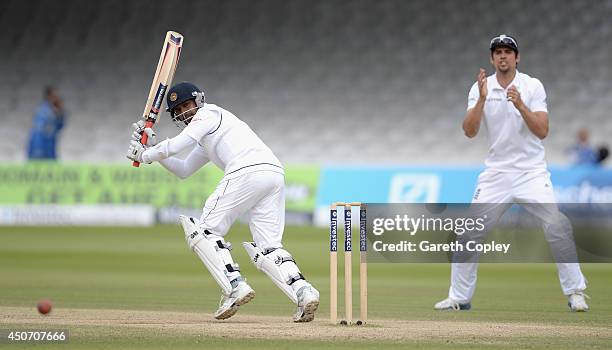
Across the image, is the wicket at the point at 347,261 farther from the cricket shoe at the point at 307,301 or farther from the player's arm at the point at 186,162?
the player's arm at the point at 186,162

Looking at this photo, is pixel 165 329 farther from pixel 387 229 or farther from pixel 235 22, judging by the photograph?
pixel 235 22

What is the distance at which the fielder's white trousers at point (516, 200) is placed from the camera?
7898 mm

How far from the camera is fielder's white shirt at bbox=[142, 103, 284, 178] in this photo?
7.01 m

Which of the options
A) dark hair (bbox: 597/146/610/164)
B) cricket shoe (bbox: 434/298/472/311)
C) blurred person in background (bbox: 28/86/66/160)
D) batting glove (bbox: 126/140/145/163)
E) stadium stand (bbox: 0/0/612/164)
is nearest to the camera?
batting glove (bbox: 126/140/145/163)

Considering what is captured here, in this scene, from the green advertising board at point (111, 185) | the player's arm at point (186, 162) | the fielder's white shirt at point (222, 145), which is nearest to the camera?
the fielder's white shirt at point (222, 145)

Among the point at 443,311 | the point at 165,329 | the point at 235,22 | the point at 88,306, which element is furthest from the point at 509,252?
the point at 235,22

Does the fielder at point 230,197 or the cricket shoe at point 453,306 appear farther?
the cricket shoe at point 453,306

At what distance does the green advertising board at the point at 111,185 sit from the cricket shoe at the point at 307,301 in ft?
41.6

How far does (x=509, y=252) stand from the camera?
714cm

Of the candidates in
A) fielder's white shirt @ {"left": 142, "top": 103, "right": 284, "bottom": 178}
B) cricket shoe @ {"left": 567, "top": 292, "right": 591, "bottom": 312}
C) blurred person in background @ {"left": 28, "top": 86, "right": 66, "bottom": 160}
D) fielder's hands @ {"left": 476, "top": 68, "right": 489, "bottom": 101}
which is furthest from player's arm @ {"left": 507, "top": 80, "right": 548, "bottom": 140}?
blurred person in background @ {"left": 28, "top": 86, "right": 66, "bottom": 160}

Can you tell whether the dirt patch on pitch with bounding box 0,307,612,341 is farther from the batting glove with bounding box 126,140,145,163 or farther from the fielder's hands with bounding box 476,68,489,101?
the fielder's hands with bounding box 476,68,489,101

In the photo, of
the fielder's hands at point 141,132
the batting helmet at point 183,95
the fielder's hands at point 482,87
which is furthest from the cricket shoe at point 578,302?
the fielder's hands at point 141,132

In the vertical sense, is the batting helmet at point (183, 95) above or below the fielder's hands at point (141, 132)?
above

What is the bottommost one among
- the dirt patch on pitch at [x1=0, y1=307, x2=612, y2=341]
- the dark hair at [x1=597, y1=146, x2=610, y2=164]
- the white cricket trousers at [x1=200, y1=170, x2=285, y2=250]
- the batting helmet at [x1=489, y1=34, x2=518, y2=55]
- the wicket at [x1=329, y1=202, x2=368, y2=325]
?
the dirt patch on pitch at [x1=0, y1=307, x2=612, y2=341]
